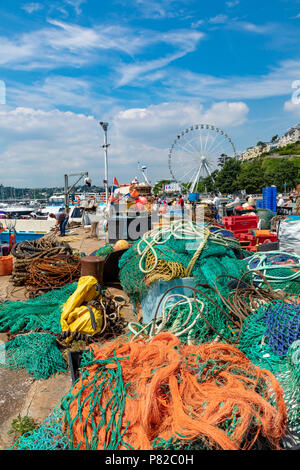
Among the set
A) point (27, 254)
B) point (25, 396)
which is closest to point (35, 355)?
point (25, 396)

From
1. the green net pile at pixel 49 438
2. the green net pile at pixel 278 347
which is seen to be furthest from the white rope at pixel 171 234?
the green net pile at pixel 49 438

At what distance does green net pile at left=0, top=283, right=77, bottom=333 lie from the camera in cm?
438

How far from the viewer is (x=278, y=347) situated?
7.93 feet

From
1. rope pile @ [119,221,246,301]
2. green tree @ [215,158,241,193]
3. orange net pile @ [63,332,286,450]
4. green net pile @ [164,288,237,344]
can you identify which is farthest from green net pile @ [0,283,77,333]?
green tree @ [215,158,241,193]

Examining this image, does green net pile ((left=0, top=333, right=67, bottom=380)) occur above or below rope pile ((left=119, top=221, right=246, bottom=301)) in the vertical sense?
below

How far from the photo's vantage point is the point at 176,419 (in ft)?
5.86

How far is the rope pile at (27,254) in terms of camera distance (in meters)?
6.52

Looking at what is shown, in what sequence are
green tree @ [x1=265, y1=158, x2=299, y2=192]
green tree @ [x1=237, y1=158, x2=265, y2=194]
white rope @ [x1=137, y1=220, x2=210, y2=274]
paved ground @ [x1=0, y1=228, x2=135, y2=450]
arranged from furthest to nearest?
green tree @ [x1=265, y1=158, x2=299, y2=192] → green tree @ [x1=237, y1=158, x2=265, y2=194] → white rope @ [x1=137, y1=220, x2=210, y2=274] → paved ground @ [x1=0, y1=228, x2=135, y2=450]

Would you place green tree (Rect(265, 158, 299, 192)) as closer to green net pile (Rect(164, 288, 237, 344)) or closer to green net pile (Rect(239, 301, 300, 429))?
green net pile (Rect(164, 288, 237, 344))

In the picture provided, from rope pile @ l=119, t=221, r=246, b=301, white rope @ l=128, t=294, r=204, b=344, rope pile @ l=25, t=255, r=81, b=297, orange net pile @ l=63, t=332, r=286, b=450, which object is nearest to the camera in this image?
orange net pile @ l=63, t=332, r=286, b=450

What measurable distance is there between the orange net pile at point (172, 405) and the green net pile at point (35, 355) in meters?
1.40

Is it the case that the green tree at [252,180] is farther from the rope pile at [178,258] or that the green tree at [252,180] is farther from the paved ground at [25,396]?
the paved ground at [25,396]

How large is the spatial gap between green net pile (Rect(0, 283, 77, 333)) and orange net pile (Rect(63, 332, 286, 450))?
2.33 meters
